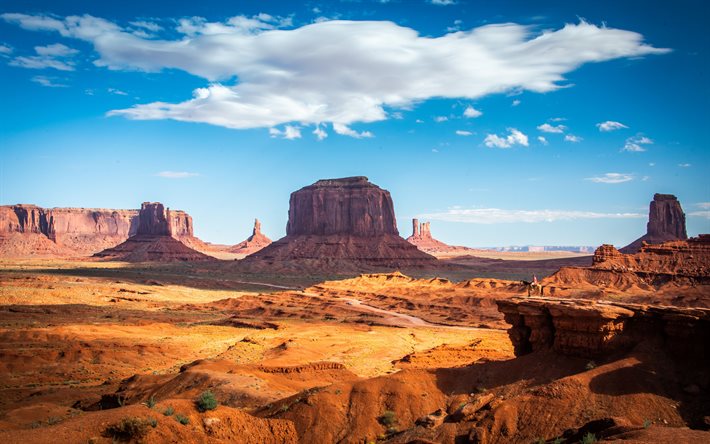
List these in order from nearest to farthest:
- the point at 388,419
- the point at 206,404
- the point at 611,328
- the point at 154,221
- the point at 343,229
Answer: the point at 206,404 → the point at 388,419 → the point at 611,328 → the point at 343,229 → the point at 154,221

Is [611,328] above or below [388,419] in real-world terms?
above

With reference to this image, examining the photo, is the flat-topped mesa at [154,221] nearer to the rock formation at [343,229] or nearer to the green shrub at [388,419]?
the rock formation at [343,229]

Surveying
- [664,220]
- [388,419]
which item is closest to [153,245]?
[664,220]

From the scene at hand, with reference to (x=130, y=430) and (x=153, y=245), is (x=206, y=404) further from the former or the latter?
(x=153, y=245)

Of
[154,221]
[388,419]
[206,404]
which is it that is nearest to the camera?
[206,404]

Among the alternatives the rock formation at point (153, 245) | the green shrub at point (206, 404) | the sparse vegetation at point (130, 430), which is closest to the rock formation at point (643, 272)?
the green shrub at point (206, 404)

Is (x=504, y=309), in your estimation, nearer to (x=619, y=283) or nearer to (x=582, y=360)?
(x=582, y=360)

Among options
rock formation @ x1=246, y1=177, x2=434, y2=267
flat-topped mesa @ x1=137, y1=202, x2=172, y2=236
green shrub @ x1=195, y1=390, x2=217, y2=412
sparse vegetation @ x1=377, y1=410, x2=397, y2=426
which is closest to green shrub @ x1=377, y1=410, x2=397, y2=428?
sparse vegetation @ x1=377, y1=410, x2=397, y2=426
